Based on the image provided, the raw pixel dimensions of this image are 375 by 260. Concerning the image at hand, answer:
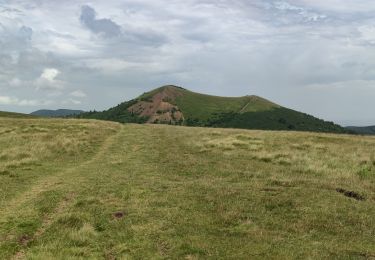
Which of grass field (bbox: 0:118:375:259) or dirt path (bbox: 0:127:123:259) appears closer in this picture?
grass field (bbox: 0:118:375:259)

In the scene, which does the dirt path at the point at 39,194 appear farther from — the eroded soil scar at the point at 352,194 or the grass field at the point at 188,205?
the eroded soil scar at the point at 352,194

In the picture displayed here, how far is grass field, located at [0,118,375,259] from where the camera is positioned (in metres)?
14.8

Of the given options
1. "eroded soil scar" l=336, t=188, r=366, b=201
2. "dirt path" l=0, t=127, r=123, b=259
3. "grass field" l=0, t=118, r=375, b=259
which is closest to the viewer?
"grass field" l=0, t=118, r=375, b=259

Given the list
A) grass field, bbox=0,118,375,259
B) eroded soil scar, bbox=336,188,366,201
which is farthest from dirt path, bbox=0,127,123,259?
eroded soil scar, bbox=336,188,366,201

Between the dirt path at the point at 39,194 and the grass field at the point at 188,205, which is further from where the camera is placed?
the dirt path at the point at 39,194

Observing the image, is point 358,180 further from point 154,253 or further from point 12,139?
point 12,139

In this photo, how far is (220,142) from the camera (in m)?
46.8

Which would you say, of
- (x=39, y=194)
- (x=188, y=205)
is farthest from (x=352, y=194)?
(x=39, y=194)

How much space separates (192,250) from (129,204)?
6.97 metres

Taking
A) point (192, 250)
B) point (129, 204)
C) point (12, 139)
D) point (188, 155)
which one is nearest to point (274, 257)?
point (192, 250)

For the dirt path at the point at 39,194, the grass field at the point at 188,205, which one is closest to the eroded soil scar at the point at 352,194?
the grass field at the point at 188,205

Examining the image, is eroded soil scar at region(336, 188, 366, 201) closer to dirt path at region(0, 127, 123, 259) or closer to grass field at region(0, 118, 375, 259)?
grass field at region(0, 118, 375, 259)

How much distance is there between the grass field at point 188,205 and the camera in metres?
14.8

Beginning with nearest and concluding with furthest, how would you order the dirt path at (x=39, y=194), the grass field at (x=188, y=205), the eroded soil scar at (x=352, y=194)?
the grass field at (x=188, y=205), the dirt path at (x=39, y=194), the eroded soil scar at (x=352, y=194)
